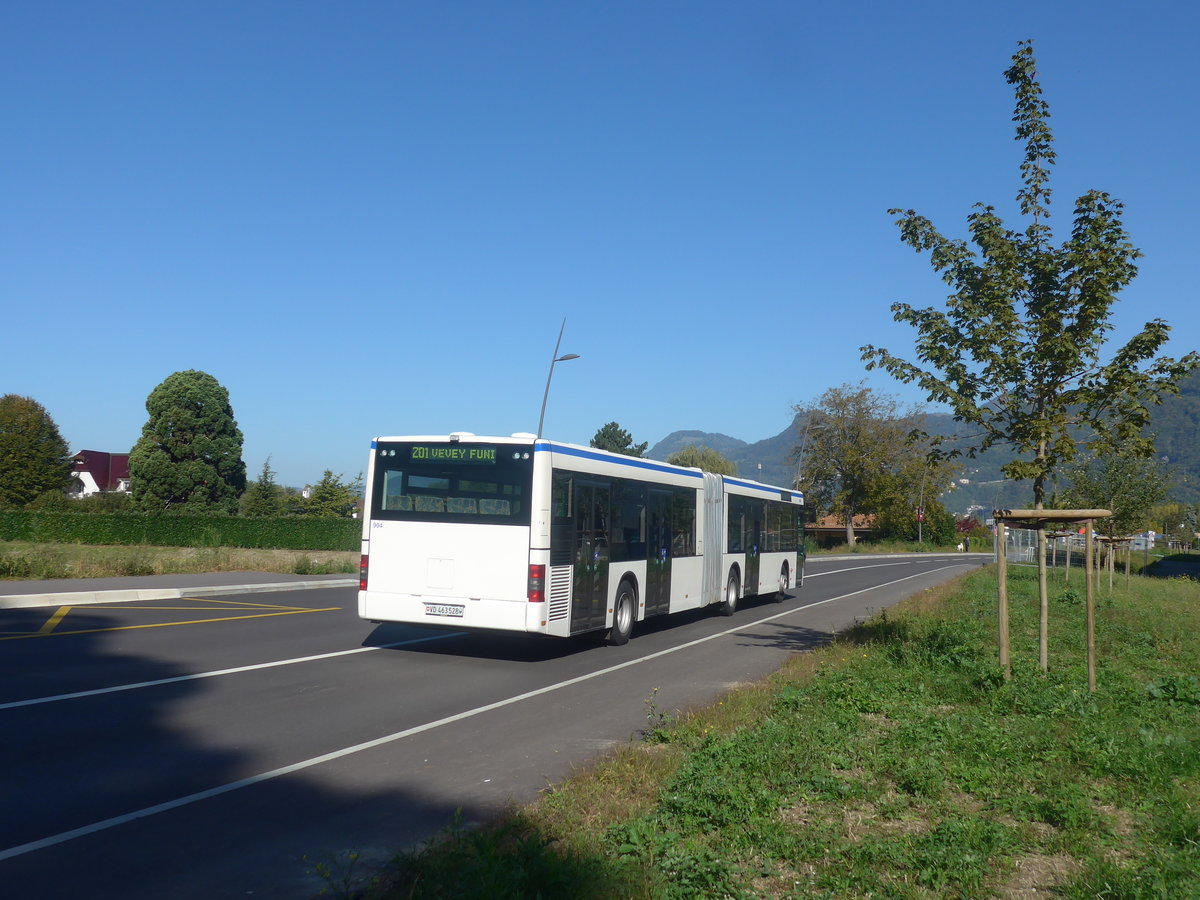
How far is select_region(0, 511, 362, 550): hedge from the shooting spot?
143ft

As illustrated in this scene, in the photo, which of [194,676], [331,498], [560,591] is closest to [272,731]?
[194,676]

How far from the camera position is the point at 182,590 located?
824 inches

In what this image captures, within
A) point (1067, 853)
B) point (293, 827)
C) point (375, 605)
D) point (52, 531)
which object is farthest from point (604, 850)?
point (52, 531)

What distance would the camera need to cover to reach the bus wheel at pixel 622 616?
15594 millimetres

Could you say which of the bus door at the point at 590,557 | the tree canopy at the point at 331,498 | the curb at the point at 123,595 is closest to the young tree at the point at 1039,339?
the bus door at the point at 590,557

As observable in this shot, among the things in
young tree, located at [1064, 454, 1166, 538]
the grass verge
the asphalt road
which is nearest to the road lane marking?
the asphalt road

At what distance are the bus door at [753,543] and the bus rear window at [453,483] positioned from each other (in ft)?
33.6

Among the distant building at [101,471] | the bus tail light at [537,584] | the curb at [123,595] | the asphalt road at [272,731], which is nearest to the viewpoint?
the asphalt road at [272,731]

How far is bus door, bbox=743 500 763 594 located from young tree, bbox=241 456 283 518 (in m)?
43.2

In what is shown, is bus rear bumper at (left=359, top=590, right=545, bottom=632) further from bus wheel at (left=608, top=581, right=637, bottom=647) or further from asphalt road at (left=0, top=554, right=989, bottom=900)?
bus wheel at (left=608, top=581, right=637, bottom=647)

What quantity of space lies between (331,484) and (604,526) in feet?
151

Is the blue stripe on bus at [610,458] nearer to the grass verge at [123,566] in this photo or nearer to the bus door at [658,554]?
the bus door at [658,554]

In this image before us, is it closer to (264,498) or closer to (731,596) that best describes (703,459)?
(264,498)

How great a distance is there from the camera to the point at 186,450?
203 ft
